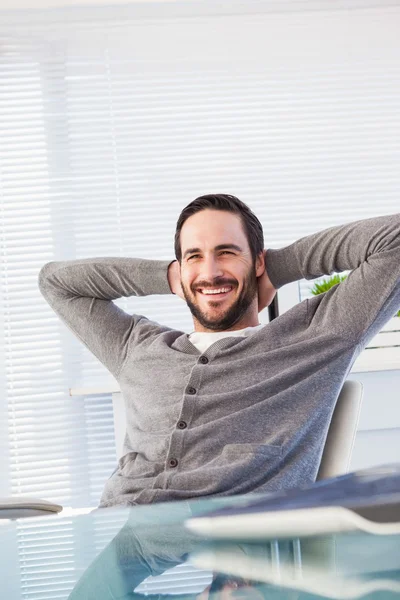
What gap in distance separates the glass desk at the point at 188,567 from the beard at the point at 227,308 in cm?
104

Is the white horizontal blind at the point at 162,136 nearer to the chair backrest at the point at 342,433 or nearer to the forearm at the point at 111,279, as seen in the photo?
the forearm at the point at 111,279

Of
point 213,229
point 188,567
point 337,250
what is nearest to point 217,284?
point 213,229

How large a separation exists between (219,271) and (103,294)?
0.34 meters

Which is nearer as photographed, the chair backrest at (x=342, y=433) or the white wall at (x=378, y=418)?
the chair backrest at (x=342, y=433)

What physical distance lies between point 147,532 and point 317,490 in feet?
0.64

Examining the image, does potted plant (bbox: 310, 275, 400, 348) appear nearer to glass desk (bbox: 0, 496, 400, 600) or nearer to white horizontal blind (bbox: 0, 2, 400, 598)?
white horizontal blind (bbox: 0, 2, 400, 598)

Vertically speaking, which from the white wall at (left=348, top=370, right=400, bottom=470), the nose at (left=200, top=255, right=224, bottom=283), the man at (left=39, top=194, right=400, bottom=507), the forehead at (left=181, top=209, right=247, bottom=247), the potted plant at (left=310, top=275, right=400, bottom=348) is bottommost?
the white wall at (left=348, top=370, right=400, bottom=470)

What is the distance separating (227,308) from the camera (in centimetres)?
198

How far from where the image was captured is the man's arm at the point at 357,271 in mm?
1776

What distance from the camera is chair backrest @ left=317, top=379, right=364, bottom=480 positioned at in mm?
1738

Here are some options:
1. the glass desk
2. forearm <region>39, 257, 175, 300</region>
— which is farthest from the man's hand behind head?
the glass desk

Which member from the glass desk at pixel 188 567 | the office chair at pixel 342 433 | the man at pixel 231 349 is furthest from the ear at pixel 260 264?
the glass desk at pixel 188 567

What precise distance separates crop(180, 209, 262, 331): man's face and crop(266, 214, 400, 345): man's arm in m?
0.13

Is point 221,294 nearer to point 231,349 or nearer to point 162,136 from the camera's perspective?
point 231,349
